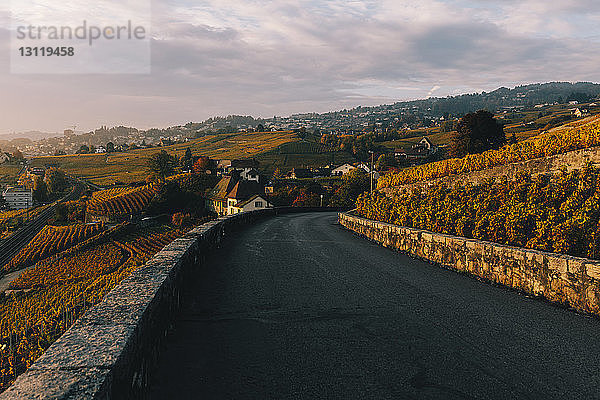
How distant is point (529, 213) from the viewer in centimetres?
877

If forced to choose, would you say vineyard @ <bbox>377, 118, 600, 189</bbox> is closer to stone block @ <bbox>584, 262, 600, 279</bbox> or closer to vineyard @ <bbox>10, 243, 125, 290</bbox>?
stone block @ <bbox>584, 262, 600, 279</bbox>

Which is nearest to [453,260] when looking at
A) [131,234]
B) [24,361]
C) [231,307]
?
[231,307]

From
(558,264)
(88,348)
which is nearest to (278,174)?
(558,264)

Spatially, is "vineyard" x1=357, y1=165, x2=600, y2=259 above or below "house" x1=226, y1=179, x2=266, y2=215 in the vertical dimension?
above

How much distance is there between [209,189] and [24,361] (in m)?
104

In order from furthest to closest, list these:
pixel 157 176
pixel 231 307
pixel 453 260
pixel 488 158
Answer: pixel 157 176, pixel 488 158, pixel 453 260, pixel 231 307

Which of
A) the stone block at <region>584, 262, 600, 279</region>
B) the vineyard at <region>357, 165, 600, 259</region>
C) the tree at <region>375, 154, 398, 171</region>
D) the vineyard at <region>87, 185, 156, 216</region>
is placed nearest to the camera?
the stone block at <region>584, 262, 600, 279</region>

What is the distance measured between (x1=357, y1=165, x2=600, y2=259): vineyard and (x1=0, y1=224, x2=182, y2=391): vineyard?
24.4 feet

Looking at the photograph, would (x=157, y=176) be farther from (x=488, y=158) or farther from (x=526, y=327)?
(x=526, y=327)

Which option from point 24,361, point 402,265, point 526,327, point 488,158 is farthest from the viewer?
point 488,158

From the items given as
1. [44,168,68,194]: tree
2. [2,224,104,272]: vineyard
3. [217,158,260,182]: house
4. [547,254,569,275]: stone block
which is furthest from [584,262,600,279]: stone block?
[44,168,68,194]: tree

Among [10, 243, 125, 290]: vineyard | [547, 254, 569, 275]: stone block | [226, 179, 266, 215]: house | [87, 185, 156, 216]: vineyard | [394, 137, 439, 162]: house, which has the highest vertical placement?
[394, 137, 439, 162]: house

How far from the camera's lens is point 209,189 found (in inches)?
4168

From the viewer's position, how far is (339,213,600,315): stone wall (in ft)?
19.7
